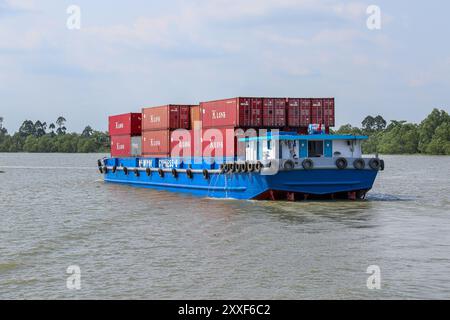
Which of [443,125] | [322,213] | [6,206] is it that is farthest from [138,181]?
[443,125]

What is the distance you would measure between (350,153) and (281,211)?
261 inches

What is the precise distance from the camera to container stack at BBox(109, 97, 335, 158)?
39594mm

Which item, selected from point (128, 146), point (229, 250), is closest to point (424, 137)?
point (128, 146)

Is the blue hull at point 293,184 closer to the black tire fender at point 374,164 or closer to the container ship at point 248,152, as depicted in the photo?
the container ship at point 248,152

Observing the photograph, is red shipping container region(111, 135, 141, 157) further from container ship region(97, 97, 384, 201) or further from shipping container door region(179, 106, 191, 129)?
A: shipping container door region(179, 106, 191, 129)

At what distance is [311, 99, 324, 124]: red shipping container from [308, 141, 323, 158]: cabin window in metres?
5.39

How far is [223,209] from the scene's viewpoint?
32.4 m

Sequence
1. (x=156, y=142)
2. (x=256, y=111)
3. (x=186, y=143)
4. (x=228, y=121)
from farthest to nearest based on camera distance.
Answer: (x=156, y=142) < (x=186, y=143) < (x=228, y=121) < (x=256, y=111)

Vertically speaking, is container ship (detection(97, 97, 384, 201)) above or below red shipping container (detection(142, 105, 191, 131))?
below

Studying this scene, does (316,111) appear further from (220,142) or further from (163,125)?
(163,125)

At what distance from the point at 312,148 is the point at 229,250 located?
49.5ft

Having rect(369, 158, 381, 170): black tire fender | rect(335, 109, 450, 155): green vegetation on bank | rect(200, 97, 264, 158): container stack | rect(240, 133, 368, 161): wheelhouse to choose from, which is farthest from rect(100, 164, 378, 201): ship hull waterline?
rect(335, 109, 450, 155): green vegetation on bank

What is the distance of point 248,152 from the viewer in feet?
121
